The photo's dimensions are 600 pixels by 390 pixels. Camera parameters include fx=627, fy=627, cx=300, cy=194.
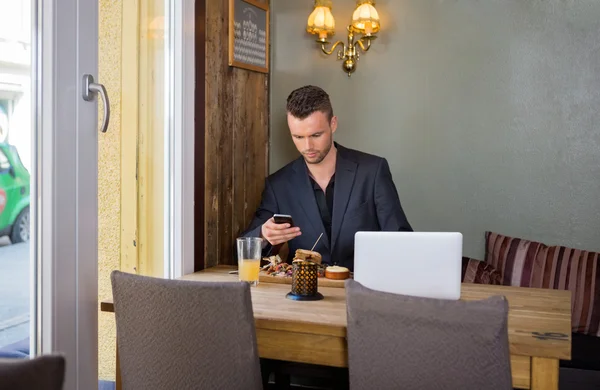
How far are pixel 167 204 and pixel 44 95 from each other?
879mm

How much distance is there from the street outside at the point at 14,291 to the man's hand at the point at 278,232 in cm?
95

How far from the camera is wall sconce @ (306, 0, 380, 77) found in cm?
323

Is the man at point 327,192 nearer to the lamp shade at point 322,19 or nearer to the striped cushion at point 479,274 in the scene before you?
the striped cushion at point 479,274

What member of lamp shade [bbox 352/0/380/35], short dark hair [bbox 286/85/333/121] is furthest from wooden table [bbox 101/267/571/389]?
lamp shade [bbox 352/0/380/35]

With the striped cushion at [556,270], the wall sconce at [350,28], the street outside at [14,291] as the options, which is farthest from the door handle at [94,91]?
the striped cushion at [556,270]

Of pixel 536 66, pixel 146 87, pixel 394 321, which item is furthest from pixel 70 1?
pixel 536 66

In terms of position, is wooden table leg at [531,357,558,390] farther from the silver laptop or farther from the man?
the man

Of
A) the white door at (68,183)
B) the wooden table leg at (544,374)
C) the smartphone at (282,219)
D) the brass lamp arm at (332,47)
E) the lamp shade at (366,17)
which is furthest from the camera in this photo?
the brass lamp arm at (332,47)

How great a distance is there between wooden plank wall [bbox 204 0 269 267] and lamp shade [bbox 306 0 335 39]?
1.27ft

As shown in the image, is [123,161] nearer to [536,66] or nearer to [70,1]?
[70,1]

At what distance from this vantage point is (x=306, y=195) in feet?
9.89

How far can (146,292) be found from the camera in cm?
156

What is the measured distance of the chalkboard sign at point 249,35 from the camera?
9.89 feet

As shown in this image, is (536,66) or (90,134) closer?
(90,134)
